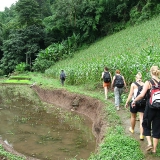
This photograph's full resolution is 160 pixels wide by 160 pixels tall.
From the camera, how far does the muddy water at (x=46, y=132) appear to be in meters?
9.17

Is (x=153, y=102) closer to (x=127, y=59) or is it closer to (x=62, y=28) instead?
(x=127, y=59)

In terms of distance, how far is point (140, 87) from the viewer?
706cm

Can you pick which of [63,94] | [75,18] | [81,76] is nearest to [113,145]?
[63,94]

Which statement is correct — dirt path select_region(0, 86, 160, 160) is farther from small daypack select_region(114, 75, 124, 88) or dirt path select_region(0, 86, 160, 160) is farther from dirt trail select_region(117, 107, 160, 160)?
small daypack select_region(114, 75, 124, 88)

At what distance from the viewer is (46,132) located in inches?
451

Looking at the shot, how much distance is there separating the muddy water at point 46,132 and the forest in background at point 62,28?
24.5 metres

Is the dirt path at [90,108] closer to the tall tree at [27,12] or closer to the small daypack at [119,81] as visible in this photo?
the small daypack at [119,81]

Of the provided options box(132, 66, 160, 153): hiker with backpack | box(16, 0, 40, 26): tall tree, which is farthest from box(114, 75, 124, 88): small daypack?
box(16, 0, 40, 26): tall tree

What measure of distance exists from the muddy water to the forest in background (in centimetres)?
2447

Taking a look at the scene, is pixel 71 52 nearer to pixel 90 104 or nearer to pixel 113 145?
pixel 90 104

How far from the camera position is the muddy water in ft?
30.1

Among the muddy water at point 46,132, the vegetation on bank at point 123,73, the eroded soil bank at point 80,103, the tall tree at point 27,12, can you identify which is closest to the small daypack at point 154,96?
the vegetation on bank at point 123,73

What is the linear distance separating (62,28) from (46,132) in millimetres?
36291

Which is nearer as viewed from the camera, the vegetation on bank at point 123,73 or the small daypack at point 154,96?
the small daypack at point 154,96
